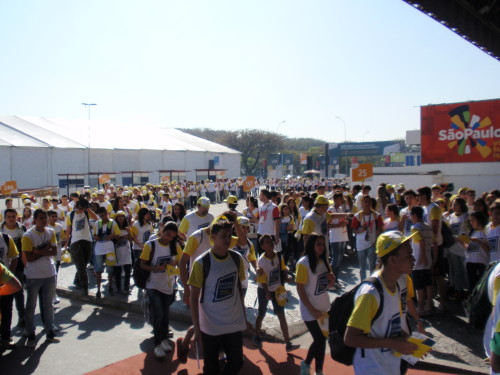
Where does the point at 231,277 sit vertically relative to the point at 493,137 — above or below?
below

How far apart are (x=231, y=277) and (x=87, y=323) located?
427 centimetres

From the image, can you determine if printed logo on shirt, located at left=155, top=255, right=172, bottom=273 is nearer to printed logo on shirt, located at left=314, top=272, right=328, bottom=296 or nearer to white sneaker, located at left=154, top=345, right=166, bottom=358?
white sneaker, located at left=154, top=345, right=166, bottom=358

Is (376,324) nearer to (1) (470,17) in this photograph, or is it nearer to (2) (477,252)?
(2) (477,252)

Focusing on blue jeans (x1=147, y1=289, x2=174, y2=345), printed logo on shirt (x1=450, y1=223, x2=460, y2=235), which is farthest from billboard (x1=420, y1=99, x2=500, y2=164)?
blue jeans (x1=147, y1=289, x2=174, y2=345)

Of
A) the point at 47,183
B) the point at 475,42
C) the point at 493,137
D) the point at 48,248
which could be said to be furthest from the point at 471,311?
the point at 47,183

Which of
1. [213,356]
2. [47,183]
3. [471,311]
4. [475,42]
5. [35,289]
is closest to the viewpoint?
[471,311]

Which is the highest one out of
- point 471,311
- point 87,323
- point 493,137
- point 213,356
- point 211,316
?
point 493,137

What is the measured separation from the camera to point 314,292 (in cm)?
505

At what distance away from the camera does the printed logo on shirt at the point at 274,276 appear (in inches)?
244

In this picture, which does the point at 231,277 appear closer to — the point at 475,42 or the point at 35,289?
the point at 35,289

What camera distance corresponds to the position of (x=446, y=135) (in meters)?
25.8

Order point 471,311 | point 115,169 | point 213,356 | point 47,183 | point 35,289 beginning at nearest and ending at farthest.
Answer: point 471,311 < point 213,356 < point 35,289 < point 47,183 < point 115,169

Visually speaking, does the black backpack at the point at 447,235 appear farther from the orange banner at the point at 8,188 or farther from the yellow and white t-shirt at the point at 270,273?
the orange banner at the point at 8,188

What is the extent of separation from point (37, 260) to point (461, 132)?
2369cm
